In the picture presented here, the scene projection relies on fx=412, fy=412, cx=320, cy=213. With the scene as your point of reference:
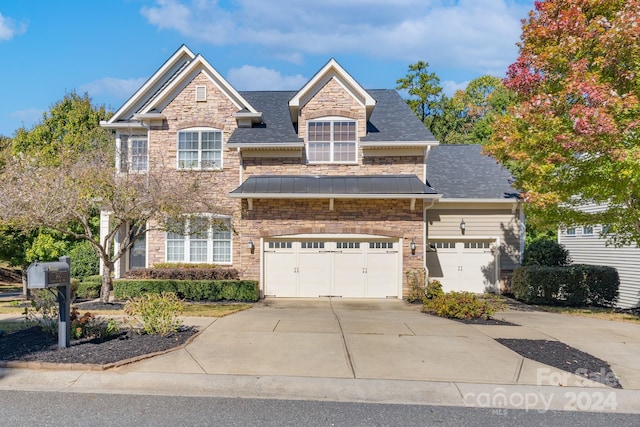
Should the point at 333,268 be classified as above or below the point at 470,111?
below

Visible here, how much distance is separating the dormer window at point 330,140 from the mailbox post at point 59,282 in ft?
33.4

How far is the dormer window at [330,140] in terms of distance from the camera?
52.4 feet

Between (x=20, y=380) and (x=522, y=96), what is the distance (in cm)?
1408

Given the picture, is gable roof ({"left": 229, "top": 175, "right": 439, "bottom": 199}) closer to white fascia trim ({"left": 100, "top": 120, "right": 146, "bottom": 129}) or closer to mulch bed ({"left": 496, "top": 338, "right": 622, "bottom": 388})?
white fascia trim ({"left": 100, "top": 120, "right": 146, "bottom": 129})

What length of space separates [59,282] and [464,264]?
560 inches

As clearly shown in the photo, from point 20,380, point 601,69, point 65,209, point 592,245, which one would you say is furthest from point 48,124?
point 592,245

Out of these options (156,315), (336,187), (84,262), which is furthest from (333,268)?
(84,262)

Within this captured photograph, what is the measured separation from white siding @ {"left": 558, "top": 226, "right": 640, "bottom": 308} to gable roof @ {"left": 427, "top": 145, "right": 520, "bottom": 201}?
3.66 meters

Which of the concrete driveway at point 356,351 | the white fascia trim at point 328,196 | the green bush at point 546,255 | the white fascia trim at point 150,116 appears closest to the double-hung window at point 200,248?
the white fascia trim at point 328,196

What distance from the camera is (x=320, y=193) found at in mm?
14531

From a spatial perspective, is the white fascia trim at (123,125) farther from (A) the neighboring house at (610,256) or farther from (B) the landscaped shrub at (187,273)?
(A) the neighboring house at (610,256)

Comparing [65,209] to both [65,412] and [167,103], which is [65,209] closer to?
[167,103]

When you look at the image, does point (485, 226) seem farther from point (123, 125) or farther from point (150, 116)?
point (123, 125)

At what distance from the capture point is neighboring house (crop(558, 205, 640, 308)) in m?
18.3
